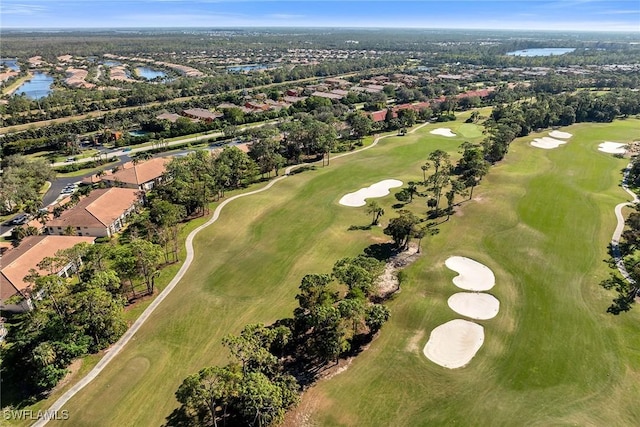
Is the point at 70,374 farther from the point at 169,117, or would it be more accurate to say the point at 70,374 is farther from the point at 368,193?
the point at 169,117

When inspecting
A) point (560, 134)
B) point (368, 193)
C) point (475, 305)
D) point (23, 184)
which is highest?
point (560, 134)

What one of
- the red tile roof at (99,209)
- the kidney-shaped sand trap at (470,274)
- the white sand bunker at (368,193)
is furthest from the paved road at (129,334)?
the kidney-shaped sand trap at (470,274)

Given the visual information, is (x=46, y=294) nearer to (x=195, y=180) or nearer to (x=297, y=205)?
(x=195, y=180)

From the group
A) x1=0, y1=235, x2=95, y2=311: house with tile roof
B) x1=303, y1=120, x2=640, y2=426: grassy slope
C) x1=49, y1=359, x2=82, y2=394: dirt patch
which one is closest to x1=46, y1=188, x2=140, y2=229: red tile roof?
x1=0, y1=235, x2=95, y2=311: house with tile roof

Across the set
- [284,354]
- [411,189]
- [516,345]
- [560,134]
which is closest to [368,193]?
[411,189]

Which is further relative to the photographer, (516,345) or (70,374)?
(516,345)

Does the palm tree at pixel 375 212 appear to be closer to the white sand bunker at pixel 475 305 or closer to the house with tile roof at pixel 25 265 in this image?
the white sand bunker at pixel 475 305

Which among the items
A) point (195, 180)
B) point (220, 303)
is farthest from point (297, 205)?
point (220, 303)
